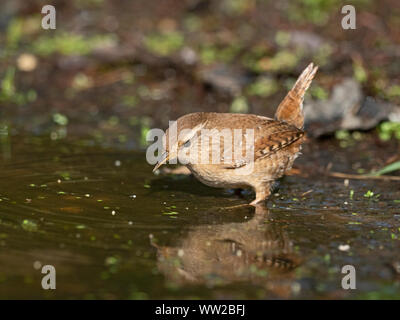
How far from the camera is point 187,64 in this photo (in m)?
11.1

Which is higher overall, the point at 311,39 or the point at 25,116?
the point at 311,39

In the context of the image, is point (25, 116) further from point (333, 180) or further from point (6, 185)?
point (333, 180)

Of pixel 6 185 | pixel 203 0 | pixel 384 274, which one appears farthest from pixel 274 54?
pixel 384 274

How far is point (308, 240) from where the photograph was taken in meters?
5.43

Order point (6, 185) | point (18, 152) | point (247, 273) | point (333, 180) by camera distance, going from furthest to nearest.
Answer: point (18, 152)
point (333, 180)
point (6, 185)
point (247, 273)

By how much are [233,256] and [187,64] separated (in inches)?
254

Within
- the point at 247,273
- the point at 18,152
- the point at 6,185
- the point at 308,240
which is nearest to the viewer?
the point at 247,273

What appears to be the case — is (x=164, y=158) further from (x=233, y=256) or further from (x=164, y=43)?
(x=164, y=43)

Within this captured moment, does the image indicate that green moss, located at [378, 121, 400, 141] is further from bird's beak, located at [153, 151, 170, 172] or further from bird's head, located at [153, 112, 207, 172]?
bird's beak, located at [153, 151, 170, 172]

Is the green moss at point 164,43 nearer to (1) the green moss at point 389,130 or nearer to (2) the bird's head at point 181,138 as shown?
(1) the green moss at point 389,130

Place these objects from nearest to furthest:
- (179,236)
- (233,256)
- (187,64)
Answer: (233,256), (179,236), (187,64)

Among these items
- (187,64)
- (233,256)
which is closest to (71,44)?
(187,64)

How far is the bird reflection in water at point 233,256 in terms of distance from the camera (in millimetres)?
4566

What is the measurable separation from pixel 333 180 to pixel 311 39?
14.7 feet
